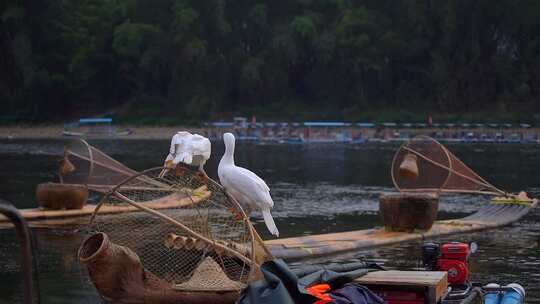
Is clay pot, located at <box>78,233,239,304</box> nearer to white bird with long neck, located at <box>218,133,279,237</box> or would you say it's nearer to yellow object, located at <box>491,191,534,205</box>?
white bird with long neck, located at <box>218,133,279,237</box>

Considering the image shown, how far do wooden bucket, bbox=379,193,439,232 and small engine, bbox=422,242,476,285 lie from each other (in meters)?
6.10

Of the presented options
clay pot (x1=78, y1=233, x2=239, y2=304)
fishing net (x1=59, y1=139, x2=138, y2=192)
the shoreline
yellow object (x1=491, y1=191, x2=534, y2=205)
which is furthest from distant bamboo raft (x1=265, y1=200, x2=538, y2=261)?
the shoreline

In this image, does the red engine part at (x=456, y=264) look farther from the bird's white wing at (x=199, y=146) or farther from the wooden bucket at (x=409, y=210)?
the wooden bucket at (x=409, y=210)

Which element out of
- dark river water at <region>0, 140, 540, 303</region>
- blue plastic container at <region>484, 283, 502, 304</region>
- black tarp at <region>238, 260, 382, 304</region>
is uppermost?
black tarp at <region>238, 260, 382, 304</region>

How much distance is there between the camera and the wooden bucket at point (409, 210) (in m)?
16.6

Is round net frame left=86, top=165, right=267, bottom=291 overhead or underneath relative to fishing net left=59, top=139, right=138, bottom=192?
overhead

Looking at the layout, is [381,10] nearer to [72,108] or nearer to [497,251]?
[72,108]

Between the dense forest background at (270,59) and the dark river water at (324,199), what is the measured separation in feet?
53.0

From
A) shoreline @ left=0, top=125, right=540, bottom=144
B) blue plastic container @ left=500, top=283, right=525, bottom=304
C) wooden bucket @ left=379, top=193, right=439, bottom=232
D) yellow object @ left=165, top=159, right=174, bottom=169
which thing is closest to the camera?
blue plastic container @ left=500, top=283, right=525, bottom=304

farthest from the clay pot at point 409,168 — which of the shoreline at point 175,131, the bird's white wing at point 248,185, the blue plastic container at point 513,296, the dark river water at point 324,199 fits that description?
the shoreline at point 175,131

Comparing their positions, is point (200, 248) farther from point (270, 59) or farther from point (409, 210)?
point (270, 59)

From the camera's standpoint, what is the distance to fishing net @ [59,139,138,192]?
20230mm

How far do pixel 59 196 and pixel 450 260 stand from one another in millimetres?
10241

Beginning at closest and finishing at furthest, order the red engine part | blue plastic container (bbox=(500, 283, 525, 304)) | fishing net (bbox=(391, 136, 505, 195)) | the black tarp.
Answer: the black tarp < blue plastic container (bbox=(500, 283, 525, 304)) < the red engine part < fishing net (bbox=(391, 136, 505, 195))
